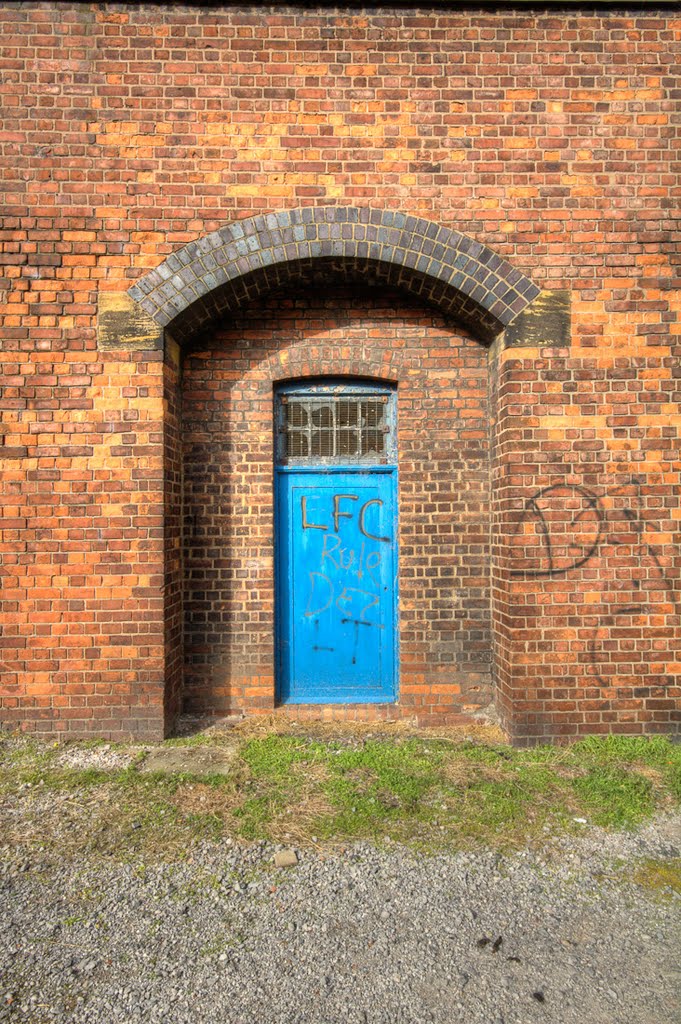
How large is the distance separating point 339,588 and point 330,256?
8.82 ft

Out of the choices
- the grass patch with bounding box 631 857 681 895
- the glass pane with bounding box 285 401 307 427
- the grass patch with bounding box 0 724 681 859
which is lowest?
the grass patch with bounding box 631 857 681 895

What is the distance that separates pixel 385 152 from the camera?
4379 mm

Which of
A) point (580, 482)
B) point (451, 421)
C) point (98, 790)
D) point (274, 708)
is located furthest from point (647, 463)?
point (98, 790)

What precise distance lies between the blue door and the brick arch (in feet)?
3.56

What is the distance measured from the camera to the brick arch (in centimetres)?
430

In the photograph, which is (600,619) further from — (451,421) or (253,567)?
(253,567)

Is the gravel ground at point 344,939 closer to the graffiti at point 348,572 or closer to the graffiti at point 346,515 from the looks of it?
the graffiti at point 348,572

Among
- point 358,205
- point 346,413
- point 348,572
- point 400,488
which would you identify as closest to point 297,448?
point 346,413

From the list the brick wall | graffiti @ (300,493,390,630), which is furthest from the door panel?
the brick wall

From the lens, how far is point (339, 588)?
4836 millimetres

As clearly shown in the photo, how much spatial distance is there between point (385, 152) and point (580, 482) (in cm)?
299

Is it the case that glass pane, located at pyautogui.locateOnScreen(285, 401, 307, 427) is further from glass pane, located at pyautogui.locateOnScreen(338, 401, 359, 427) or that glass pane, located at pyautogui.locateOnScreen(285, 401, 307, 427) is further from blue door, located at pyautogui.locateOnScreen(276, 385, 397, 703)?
glass pane, located at pyautogui.locateOnScreen(338, 401, 359, 427)

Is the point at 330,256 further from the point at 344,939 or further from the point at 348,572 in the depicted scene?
the point at 344,939

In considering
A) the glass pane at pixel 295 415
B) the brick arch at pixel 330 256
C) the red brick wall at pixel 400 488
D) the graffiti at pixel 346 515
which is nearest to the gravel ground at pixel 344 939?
the red brick wall at pixel 400 488
